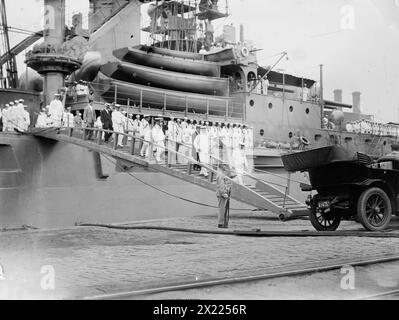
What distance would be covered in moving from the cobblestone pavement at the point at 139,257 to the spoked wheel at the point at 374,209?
991mm

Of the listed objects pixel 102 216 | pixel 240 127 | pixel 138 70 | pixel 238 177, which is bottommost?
pixel 102 216

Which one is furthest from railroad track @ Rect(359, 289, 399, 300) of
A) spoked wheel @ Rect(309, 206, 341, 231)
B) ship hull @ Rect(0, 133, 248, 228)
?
ship hull @ Rect(0, 133, 248, 228)

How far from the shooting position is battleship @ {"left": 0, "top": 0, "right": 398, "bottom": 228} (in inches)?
534

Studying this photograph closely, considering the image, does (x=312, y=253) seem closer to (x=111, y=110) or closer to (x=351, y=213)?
(x=351, y=213)

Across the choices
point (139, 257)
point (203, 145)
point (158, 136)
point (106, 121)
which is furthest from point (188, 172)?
point (139, 257)

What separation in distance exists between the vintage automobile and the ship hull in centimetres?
656

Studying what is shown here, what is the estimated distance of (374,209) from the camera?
31.8ft

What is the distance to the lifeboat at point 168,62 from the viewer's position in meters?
17.9

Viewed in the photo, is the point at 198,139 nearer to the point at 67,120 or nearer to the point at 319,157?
the point at 67,120

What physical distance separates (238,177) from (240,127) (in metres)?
3.21

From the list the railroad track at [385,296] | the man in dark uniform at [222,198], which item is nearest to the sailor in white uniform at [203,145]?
the man in dark uniform at [222,198]

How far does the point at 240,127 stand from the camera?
18047 millimetres

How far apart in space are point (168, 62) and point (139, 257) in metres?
12.6
